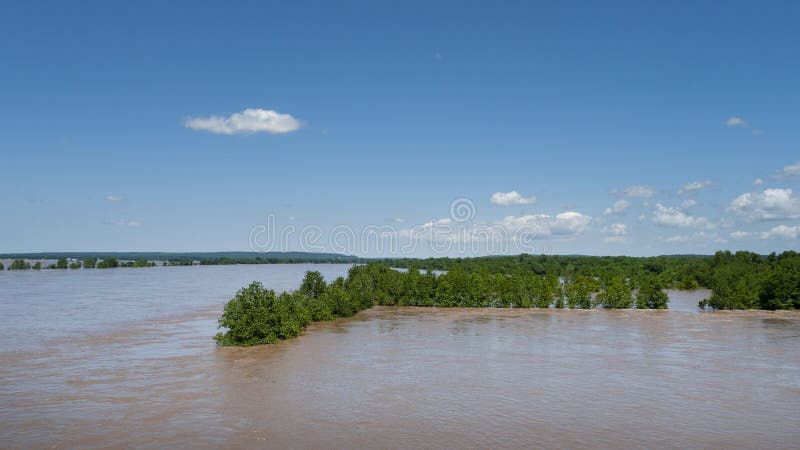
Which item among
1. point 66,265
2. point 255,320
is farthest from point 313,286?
point 66,265

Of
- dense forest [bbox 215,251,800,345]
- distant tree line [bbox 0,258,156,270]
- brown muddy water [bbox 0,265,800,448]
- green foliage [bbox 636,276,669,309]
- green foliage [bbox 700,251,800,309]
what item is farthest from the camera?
distant tree line [bbox 0,258,156,270]

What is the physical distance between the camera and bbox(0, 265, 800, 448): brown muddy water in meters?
15.3

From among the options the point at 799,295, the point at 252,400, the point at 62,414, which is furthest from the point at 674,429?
the point at 799,295

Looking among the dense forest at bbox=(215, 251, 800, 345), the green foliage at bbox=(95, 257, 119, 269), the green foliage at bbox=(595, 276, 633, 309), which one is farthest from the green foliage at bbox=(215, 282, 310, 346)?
the green foliage at bbox=(95, 257, 119, 269)

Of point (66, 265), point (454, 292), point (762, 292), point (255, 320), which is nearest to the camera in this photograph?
point (255, 320)

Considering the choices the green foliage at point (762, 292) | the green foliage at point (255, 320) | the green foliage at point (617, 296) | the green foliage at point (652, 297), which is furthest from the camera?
the green foliage at point (617, 296)

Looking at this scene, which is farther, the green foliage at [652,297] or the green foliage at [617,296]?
the green foliage at [617,296]

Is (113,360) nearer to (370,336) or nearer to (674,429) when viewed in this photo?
(370,336)

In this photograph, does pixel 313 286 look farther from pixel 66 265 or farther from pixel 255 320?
pixel 66 265

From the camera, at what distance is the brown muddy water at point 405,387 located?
1530 centimetres

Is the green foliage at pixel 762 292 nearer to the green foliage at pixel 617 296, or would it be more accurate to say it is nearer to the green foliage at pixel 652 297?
the green foliage at pixel 652 297

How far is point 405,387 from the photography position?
20781 mm

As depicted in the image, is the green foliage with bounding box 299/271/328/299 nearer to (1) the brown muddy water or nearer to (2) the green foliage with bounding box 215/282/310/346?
(1) the brown muddy water

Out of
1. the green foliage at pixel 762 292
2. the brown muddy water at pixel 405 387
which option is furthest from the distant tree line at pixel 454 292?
the brown muddy water at pixel 405 387
